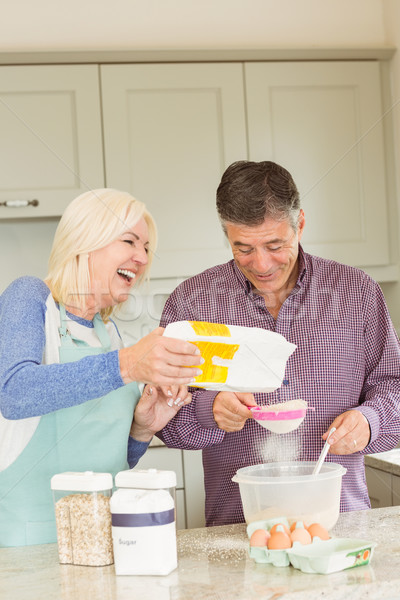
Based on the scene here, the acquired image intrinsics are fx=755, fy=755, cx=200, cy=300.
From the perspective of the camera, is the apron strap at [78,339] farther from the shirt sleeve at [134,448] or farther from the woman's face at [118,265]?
the shirt sleeve at [134,448]

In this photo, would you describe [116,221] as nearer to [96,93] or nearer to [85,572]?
[85,572]

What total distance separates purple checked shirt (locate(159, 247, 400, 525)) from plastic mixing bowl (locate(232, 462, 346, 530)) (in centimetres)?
26

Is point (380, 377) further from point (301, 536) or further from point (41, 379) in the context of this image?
point (41, 379)

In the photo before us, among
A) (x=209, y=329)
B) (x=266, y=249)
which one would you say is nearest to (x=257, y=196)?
(x=266, y=249)

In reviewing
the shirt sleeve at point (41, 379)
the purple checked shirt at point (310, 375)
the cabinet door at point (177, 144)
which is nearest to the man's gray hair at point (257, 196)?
the purple checked shirt at point (310, 375)

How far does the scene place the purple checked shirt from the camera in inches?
59.4

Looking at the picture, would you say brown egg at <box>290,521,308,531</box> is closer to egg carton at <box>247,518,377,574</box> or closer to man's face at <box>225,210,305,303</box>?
egg carton at <box>247,518,377,574</box>

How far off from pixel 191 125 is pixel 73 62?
0.48m

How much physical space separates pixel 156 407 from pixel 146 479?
0.35 m

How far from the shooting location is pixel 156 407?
1.45 metres

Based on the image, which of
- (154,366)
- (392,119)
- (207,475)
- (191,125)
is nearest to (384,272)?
(392,119)

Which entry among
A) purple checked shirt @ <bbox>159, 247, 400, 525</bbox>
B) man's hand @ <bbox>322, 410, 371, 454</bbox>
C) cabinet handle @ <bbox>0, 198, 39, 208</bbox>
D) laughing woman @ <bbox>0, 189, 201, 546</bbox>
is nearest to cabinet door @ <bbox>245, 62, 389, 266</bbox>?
cabinet handle @ <bbox>0, 198, 39, 208</bbox>

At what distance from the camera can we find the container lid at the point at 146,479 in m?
1.09

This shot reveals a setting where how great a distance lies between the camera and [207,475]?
63.5 inches
